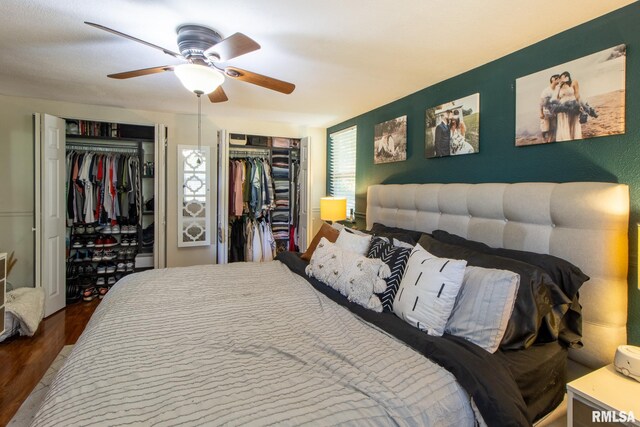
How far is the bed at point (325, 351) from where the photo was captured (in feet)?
3.09

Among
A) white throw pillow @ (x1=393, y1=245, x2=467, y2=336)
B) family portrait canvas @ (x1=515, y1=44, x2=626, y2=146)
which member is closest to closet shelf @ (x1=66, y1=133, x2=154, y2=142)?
white throw pillow @ (x1=393, y1=245, x2=467, y2=336)

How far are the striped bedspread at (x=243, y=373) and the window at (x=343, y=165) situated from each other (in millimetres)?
2424

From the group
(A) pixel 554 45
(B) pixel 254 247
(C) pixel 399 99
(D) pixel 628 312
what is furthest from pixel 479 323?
(B) pixel 254 247

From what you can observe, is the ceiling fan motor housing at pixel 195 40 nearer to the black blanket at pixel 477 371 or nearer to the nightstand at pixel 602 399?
the black blanket at pixel 477 371

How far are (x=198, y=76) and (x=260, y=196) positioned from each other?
252cm

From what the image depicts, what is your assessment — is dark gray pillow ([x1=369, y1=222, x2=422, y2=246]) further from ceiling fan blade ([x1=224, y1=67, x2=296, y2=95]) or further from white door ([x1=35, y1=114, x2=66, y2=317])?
white door ([x1=35, y1=114, x2=66, y2=317])

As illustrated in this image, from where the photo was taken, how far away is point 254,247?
429cm

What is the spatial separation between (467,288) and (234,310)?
3.78ft

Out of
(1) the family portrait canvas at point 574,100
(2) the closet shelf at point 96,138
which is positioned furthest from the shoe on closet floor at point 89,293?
(1) the family portrait canvas at point 574,100

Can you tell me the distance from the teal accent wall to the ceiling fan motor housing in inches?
68.6

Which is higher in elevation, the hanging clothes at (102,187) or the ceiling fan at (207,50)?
the ceiling fan at (207,50)

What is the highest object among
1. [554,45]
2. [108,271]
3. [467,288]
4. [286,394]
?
[554,45]

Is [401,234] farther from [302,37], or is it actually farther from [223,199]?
[223,199]

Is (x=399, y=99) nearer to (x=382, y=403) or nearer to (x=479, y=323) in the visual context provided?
(x=479, y=323)
